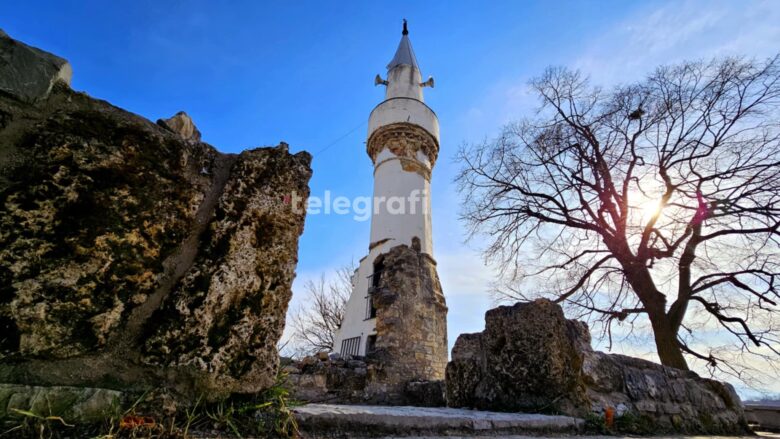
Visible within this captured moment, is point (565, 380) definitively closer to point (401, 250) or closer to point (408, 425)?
point (408, 425)

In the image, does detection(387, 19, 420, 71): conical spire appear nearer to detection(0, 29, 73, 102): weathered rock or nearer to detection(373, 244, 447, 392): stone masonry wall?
detection(373, 244, 447, 392): stone masonry wall

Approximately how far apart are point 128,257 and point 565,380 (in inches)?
121

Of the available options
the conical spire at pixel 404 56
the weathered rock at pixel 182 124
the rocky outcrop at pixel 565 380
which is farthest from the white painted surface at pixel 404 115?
the weathered rock at pixel 182 124

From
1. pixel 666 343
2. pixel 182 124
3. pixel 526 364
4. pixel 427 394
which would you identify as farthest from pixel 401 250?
pixel 182 124

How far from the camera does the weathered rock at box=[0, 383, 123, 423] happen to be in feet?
3.28

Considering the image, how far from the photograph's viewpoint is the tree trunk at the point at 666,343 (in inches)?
291

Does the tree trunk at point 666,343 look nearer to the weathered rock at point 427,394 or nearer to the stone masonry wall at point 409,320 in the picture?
the weathered rock at point 427,394

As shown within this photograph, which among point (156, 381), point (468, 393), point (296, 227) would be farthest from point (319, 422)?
point (468, 393)

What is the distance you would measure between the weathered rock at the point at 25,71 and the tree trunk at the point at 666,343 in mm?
9413

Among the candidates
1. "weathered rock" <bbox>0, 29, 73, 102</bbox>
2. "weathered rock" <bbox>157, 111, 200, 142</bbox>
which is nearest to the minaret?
"weathered rock" <bbox>157, 111, 200, 142</bbox>

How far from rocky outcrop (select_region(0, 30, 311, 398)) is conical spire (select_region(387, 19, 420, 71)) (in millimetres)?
17246

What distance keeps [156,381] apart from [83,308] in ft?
1.03

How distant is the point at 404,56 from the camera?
17922 millimetres

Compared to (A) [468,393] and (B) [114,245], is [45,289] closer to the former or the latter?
(B) [114,245]
